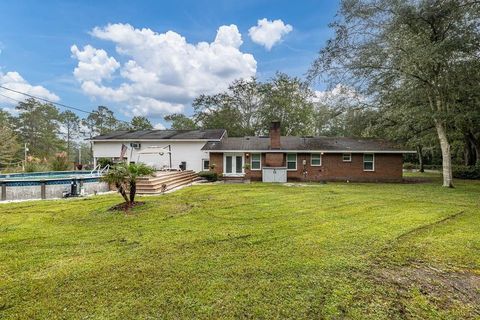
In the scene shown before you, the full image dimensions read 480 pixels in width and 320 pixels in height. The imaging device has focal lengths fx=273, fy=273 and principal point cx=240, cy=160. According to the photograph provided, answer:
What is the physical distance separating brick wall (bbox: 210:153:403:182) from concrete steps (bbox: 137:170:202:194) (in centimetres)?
566

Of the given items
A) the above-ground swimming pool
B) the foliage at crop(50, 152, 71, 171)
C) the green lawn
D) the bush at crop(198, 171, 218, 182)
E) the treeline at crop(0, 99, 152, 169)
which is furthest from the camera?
the treeline at crop(0, 99, 152, 169)

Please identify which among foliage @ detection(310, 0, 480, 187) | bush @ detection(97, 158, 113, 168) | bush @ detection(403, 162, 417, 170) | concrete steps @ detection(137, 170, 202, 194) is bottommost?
concrete steps @ detection(137, 170, 202, 194)

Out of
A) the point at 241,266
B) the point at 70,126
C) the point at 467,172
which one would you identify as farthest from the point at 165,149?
the point at 70,126

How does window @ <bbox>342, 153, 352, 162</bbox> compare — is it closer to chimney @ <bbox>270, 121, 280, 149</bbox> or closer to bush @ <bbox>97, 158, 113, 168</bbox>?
chimney @ <bbox>270, 121, 280, 149</bbox>

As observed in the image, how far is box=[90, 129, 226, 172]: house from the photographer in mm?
23438

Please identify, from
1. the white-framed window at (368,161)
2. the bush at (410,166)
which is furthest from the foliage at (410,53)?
the bush at (410,166)

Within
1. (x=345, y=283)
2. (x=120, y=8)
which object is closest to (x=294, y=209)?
(x=345, y=283)

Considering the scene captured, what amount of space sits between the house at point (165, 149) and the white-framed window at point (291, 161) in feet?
22.1

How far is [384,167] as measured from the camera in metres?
19.0

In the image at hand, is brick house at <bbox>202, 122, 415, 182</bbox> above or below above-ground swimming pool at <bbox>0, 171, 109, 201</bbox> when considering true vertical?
above

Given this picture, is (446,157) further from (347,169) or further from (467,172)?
(467,172)

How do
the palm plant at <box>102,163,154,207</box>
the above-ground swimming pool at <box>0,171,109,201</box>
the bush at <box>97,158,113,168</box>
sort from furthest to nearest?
the bush at <box>97,158,113,168</box>
the above-ground swimming pool at <box>0,171,109,201</box>
the palm plant at <box>102,163,154,207</box>

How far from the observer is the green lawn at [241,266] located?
3117mm

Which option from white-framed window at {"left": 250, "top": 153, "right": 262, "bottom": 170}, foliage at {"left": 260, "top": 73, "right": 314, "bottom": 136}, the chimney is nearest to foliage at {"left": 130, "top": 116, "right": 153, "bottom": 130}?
foliage at {"left": 260, "top": 73, "right": 314, "bottom": 136}
